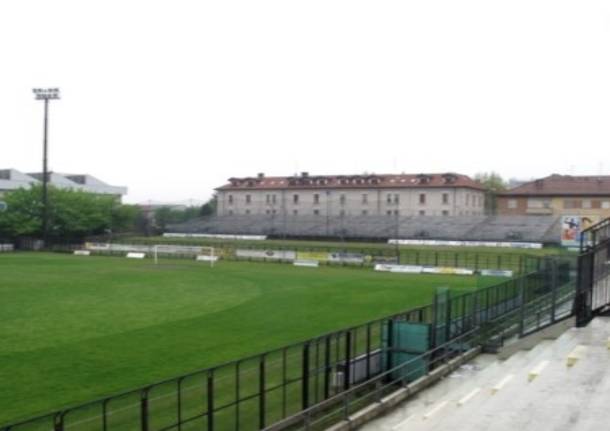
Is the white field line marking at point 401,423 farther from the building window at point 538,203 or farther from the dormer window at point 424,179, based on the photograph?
the building window at point 538,203

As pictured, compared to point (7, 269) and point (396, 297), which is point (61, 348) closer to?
point (396, 297)

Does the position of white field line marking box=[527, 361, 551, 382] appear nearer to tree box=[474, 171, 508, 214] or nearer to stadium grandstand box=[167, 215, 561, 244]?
stadium grandstand box=[167, 215, 561, 244]

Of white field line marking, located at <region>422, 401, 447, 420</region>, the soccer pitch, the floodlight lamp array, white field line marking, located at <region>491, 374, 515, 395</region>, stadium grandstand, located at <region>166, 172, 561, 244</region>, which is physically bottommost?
the soccer pitch

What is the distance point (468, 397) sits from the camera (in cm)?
1316

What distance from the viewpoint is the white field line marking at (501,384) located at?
12.8 metres

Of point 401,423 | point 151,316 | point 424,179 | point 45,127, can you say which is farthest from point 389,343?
point 424,179

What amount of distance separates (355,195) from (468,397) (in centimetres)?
9128

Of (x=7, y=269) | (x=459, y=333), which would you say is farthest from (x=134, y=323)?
(x=7, y=269)

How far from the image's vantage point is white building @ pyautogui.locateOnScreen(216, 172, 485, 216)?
97.2 meters

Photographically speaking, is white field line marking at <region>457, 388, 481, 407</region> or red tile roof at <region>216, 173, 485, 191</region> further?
red tile roof at <region>216, 173, 485, 191</region>

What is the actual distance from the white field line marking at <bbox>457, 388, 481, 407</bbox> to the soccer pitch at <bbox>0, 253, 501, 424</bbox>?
7.76 meters

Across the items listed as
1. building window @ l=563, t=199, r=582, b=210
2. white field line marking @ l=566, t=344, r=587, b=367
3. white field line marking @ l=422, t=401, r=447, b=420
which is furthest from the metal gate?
building window @ l=563, t=199, r=582, b=210

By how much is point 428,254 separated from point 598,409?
157 ft

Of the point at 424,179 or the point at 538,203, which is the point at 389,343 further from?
the point at 538,203
